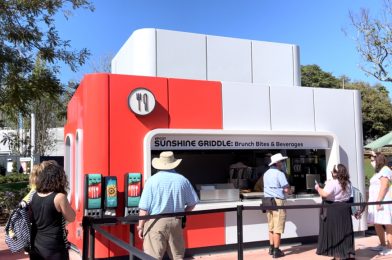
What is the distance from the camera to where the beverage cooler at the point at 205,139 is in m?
7.39

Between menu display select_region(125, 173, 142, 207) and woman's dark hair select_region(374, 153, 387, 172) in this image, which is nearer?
menu display select_region(125, 173, 142, 207)

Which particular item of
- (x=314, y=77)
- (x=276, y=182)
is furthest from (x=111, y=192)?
(x=314, y=77)

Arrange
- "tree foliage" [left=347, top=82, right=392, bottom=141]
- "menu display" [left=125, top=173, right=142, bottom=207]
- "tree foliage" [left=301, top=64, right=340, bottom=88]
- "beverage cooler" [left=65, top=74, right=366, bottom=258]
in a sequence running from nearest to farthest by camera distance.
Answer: "menu display" [left=125, top=173, right=142, bottom=207] < "beverage cooler" [left=65, top=74, right=366, bottom=258] < "tree foliage" [left=347, top=82, right=392, bottom=141] < "tree foliage" [left=301, top=64, right=340, bottom=88]

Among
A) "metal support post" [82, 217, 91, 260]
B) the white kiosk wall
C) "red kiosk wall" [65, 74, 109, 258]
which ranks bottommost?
"metal support post" [82, 217, 91, 260]

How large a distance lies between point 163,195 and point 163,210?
17 centimetres

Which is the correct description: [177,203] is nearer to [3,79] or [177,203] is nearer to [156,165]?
[156,165]

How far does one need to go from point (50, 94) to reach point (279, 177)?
21.4 ft

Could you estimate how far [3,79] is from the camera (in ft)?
35.1

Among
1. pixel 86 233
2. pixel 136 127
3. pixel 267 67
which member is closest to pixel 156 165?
pixel 86 233

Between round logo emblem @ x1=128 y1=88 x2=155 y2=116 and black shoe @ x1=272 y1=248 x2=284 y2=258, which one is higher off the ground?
round logo emblem @ x1=128 y1=88 x2=155 y2=116

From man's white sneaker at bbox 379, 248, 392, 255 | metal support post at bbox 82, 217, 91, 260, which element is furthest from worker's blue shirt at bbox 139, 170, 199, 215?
man's white sneaker at bbox 379, 248, 392, 255

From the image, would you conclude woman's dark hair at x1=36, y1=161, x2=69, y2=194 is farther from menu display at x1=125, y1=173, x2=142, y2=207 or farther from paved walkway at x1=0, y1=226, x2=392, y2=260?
paved walkway at x1=0, y1=226, x2=392, y2=260

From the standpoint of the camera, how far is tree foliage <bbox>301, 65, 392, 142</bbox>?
125 ft

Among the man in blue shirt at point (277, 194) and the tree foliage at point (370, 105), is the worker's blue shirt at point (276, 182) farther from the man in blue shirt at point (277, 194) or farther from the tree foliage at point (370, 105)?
the tree foliage at point (370, 105)
